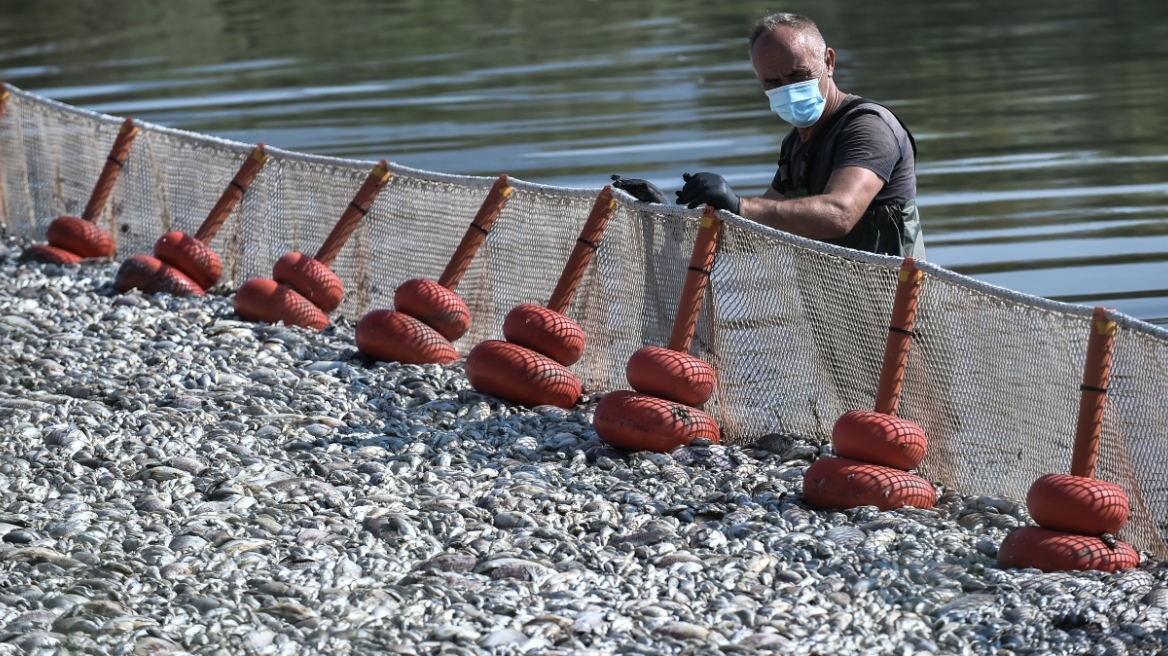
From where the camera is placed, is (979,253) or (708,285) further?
(979,253)

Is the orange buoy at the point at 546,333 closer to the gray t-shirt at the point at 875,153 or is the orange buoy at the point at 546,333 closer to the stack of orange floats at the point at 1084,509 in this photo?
the gray t-shirt at the point at 875,153

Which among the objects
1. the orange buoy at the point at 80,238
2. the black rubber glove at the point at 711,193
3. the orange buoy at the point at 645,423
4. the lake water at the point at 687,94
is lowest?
the orange buoy at the point at 645,423

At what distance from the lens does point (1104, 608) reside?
16.6 ft

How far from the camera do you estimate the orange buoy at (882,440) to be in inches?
239

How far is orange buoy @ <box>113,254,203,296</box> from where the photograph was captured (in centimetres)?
973

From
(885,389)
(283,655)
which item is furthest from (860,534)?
(283,655)

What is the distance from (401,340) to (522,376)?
3.37ft

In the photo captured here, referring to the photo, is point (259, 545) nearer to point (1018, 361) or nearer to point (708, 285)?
point (708, 285)

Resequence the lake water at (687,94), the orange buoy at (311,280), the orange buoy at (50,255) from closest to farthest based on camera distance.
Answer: the orange buoy at (311,280)
the orange buoy at (50,255)
the lake water at (687,94)

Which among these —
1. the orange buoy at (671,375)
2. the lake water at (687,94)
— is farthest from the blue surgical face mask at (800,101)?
the lake water at (687,94)

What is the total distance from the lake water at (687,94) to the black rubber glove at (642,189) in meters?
4.48

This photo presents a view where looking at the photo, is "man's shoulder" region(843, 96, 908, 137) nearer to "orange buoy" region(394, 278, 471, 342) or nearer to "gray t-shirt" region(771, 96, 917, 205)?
"gray t-shirt" region(771, 96, 917, 205)

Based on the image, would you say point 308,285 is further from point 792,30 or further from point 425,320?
point 792,30

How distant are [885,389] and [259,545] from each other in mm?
2620
